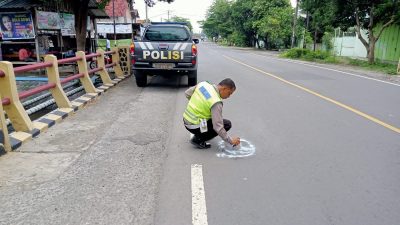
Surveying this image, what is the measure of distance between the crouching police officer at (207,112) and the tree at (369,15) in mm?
19622

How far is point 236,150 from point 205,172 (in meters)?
0.92

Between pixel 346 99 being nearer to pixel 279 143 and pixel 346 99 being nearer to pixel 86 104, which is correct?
pixel 279 143

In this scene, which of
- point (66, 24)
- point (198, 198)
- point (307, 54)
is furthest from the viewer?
point (307, 54)

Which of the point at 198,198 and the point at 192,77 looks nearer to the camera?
the point at 198,198

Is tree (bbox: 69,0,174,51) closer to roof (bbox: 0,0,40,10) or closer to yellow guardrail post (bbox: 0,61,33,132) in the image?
roof (bbox: 0,0,40,10)

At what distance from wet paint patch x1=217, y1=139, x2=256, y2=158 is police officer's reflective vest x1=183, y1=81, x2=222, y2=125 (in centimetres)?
53

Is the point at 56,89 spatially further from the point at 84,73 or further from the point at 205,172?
the point at 205,172

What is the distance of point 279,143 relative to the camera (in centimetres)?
526

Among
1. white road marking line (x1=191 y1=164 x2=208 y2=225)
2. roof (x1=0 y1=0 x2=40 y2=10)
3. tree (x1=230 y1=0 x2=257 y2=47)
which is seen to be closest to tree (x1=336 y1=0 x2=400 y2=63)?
roof (x1=0 y1=0 x2=40 y2=10)

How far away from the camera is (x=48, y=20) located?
14.5 meters

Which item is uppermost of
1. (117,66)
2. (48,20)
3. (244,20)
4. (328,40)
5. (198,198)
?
(244,20)

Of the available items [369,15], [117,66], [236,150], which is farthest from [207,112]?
[369,15]

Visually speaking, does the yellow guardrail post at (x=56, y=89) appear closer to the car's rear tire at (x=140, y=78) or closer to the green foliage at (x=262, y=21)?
the car's rear tire at (x=140, y=78)

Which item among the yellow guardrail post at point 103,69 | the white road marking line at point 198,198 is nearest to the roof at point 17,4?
the yellow guardrail post at point 103,69
